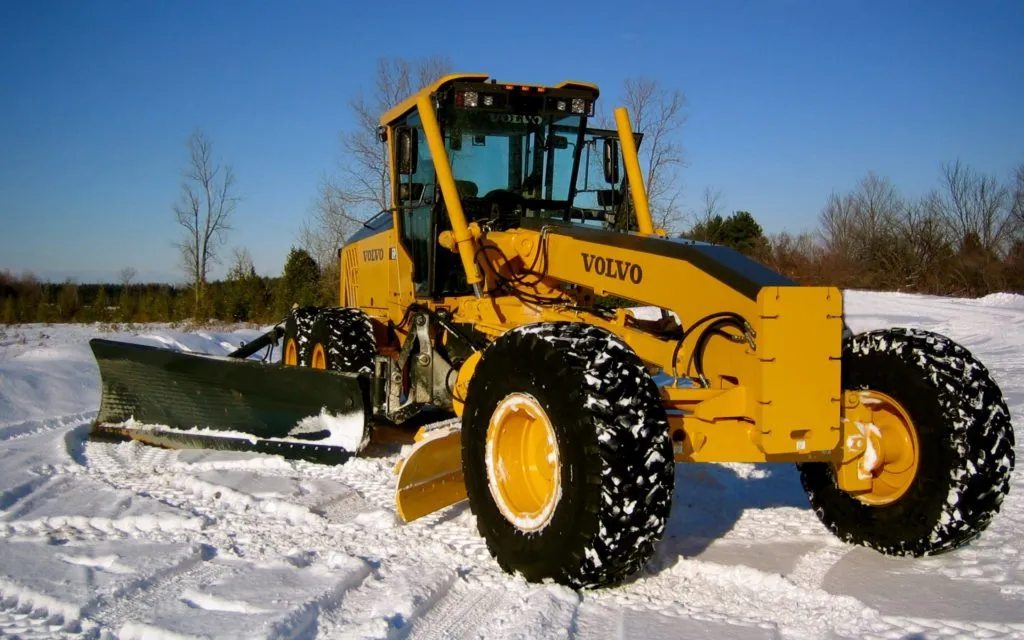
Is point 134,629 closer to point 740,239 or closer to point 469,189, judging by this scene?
point 469,189

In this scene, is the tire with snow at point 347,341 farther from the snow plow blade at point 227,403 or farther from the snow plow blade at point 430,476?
the snow plow blade at point 430,476

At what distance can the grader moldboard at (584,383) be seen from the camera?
12.3 ft

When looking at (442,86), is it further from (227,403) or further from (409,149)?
(227,403)

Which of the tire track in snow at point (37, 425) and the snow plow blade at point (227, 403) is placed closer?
the snow plow blade at point (227, 403)

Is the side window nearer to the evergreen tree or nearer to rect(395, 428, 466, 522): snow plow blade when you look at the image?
rect(395, 428, 466, 522): snow plow blade

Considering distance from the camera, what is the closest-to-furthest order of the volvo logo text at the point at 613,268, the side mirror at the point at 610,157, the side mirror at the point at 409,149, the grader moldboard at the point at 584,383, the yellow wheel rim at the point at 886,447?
the grader moldboard at the point at 584,383, the yellow wheel rim at the point at 886,447, the volvo logo text at the point at 613,268, the side mirror at the point at 409,149, the side mirror at the point at 610,157

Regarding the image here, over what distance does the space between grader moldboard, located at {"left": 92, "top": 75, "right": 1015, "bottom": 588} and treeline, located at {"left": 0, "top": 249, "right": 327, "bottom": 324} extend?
63.3 feet

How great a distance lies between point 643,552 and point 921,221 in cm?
4306

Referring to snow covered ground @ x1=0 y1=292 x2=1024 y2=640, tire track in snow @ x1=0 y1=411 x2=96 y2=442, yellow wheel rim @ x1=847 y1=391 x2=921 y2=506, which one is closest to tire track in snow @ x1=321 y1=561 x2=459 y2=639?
snow covered ground @ x1=0 y1=292 x2=1024 y2=640

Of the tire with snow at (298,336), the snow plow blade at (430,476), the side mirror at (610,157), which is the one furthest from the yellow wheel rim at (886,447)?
the tire with snow at (298,336)

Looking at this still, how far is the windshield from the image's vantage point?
641 cm

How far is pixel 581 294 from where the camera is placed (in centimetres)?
627

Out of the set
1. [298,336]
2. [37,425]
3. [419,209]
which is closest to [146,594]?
[419,209]

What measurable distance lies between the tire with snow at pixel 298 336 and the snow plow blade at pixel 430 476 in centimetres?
381
